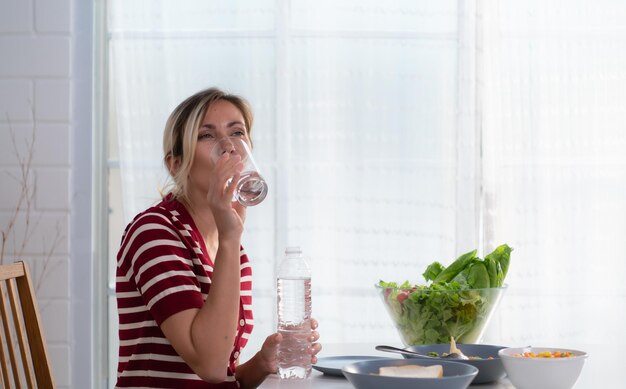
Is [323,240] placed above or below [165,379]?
above

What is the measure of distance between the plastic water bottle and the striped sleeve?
0.16 meters

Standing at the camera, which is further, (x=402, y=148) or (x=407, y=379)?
(x=402, y=148)

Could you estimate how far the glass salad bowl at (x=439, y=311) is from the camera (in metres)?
1.46

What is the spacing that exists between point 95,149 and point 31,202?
0.27 m

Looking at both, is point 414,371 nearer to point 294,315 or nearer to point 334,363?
point 334,363

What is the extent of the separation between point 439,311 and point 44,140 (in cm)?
169

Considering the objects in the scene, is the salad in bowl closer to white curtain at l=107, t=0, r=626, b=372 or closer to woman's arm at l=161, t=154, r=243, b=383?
woman's arm at l=161, t=154, r=243, b=383

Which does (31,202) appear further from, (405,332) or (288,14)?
(405,332)

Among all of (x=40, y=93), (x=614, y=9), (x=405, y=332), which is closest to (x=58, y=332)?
(x=40, y=93)

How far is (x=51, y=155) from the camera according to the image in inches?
105

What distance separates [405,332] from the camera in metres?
1.52

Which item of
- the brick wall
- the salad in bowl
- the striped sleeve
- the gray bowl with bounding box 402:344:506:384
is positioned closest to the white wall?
the brick wall

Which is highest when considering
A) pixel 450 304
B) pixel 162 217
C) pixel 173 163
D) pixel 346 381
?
pixel 173 163

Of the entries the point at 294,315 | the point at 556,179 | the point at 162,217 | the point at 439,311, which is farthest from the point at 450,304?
the point at 556,179
